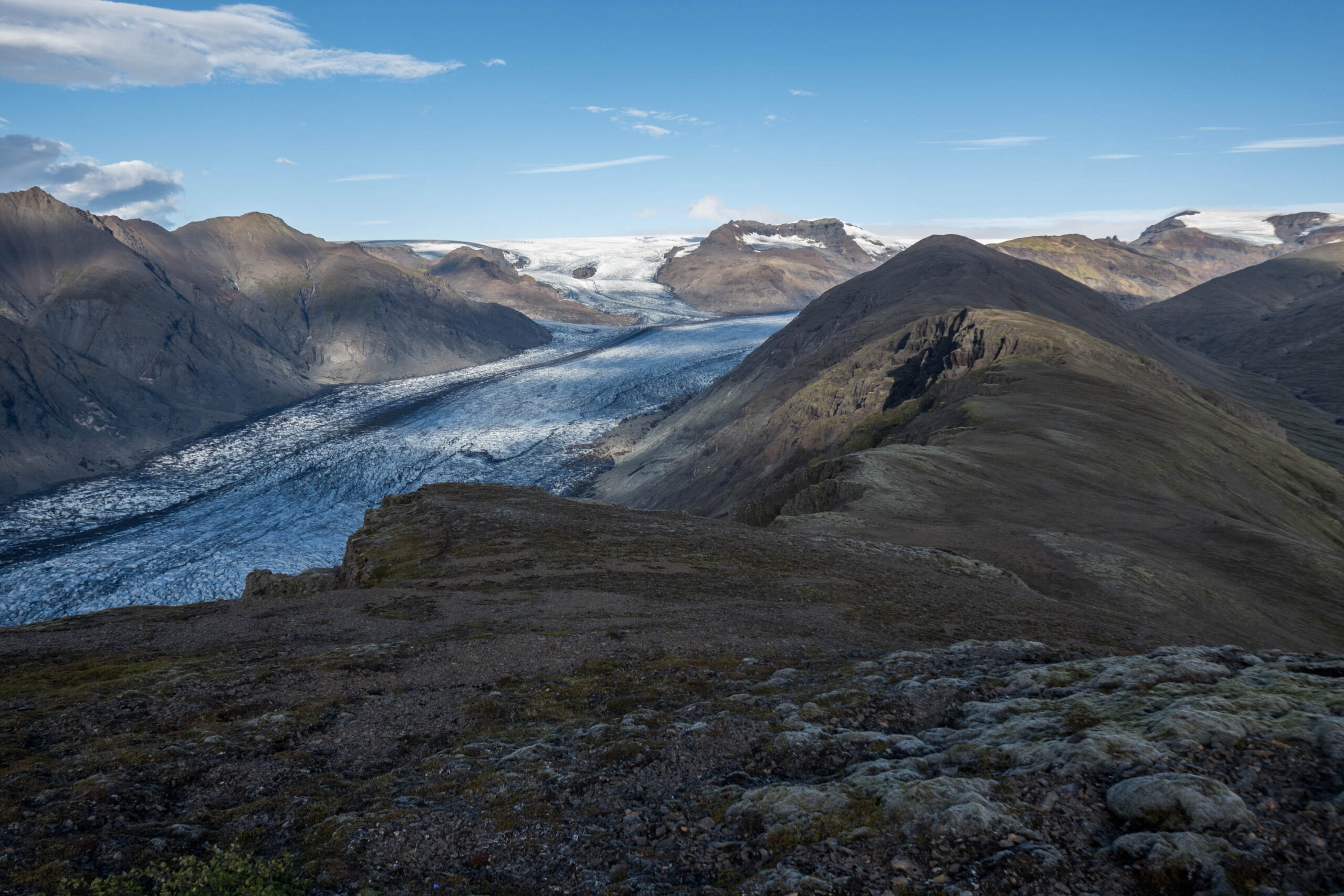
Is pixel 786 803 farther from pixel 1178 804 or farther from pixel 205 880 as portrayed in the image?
pixel 205 880

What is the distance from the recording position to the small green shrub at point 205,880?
8133 millimetres

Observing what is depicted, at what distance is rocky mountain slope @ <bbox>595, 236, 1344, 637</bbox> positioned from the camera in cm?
3447

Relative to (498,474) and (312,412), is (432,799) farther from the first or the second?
(312,412)

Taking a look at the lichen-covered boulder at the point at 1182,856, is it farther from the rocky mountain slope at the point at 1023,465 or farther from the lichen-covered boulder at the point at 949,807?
the rocky mountain slope at the point at 1023,465

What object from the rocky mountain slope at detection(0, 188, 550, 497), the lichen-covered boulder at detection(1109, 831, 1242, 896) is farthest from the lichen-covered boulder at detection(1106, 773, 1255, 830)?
the rocky mountain slope at detection(0, 188, 550, 497)

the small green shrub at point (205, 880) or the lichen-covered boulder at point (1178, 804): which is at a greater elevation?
the lichen-covered boulder at point (1178, 804)

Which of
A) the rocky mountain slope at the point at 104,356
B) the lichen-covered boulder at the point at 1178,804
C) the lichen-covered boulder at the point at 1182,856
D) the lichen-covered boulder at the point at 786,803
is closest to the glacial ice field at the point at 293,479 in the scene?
the rocky mountain slope at the point at 104,356

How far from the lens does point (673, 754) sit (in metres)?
11.9

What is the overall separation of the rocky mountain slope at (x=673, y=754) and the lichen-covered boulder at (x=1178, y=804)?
0.10 ft

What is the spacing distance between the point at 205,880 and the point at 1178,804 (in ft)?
36.3

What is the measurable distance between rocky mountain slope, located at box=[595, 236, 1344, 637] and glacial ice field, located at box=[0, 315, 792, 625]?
31037 millimetres

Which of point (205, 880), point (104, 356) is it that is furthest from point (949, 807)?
point (104, 356)

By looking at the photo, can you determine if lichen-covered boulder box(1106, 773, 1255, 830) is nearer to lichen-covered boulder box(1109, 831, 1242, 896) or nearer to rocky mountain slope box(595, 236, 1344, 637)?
lichen-covered boulder box(1109, 831, 1242, 896)

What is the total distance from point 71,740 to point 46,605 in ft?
255
